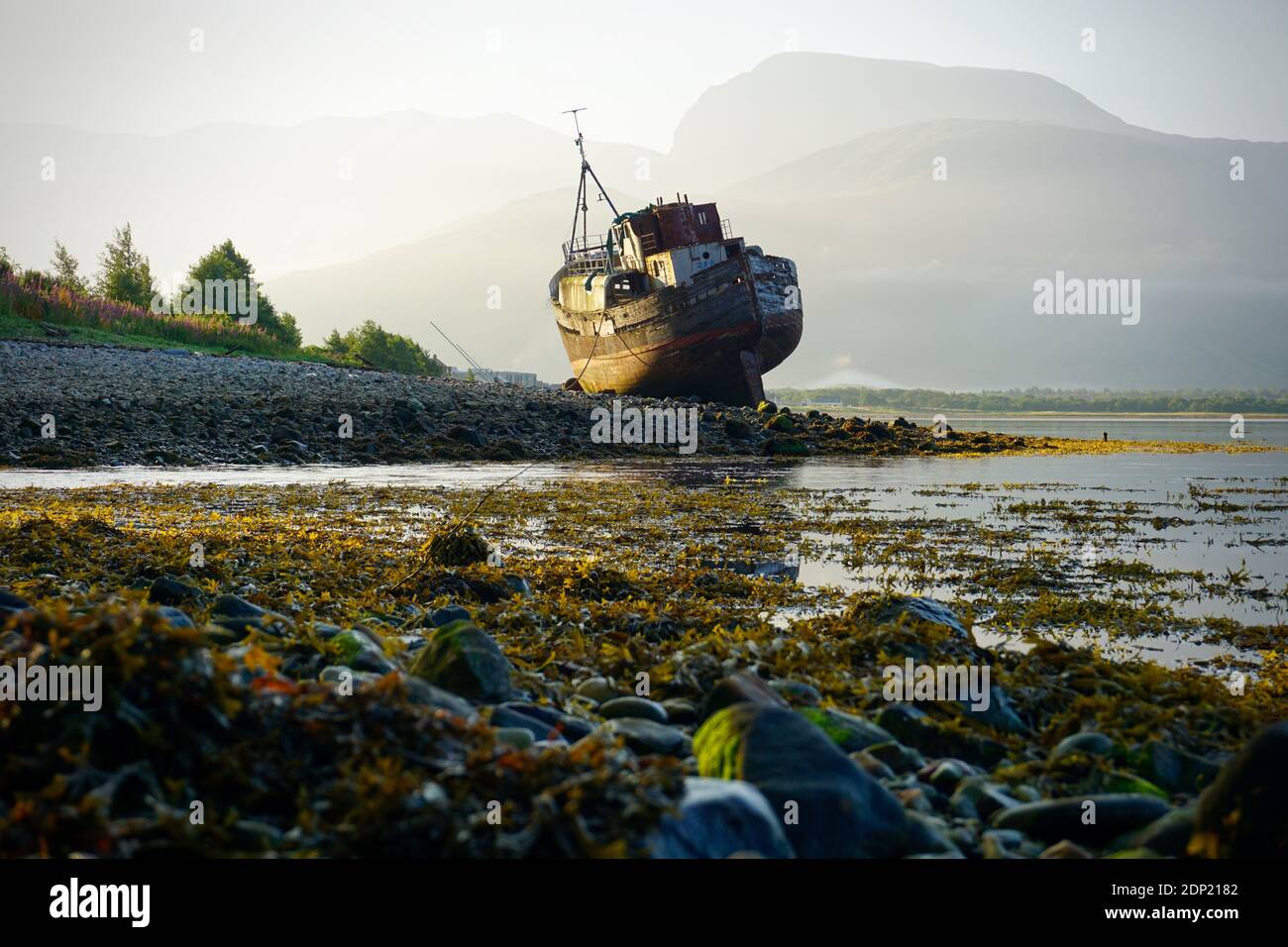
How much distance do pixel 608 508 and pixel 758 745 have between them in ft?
38.4

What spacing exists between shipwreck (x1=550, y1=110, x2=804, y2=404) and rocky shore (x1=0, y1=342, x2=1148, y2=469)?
8998 mm

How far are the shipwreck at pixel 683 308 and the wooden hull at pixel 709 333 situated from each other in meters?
0.05

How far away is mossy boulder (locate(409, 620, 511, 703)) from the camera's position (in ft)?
16.8

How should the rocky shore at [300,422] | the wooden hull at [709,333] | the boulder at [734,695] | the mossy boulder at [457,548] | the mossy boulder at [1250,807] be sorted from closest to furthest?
the mossy boulder at [1250,807] → the boulder at [734,695] → the mossy boulder at [457,548] → the rocky shore at [300,422] → the wooden hull at [709,333]

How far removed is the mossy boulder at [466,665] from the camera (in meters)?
5.12

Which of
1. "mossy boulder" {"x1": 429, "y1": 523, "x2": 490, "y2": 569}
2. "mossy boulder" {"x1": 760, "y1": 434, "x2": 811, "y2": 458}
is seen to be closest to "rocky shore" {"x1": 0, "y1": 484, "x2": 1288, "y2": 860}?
"mossy boulder" {"x1": 429, "y1": 523, "x2": 490, "y2": 569}

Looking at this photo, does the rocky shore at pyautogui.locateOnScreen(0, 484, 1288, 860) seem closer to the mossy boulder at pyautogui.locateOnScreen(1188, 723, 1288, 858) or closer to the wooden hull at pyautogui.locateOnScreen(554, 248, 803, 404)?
the mossy boulder at pyautogui.locateOnScreen(1188, 723, 1288, 858)

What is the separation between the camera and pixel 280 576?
8766 mm

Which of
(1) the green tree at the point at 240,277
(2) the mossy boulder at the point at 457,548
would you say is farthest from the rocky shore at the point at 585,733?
(1) the green tree at the point at 240,277

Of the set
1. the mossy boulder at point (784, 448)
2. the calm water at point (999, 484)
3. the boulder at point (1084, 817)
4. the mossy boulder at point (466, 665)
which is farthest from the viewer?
the mossy boulder at point (784, 448)

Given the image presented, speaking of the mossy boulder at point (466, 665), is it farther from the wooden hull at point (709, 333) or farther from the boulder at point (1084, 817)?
the wooden hull at point (709, 333)
